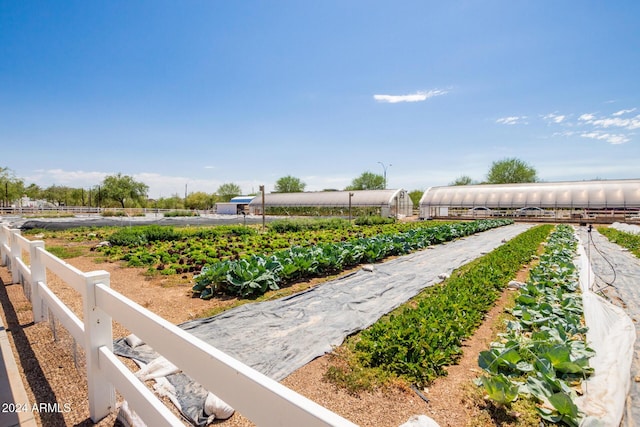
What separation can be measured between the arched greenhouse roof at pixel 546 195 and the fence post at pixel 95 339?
145 feet

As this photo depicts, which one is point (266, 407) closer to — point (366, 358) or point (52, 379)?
point (366, 358)

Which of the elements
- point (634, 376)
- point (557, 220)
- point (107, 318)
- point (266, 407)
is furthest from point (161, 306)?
point (557, 220)

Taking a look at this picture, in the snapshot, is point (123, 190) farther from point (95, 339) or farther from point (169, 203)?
Result: point (95, 339)

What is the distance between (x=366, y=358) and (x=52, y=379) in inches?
131

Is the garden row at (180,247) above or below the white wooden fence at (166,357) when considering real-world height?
below

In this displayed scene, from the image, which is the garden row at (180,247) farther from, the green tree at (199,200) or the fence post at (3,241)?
the green tree at (199,200)

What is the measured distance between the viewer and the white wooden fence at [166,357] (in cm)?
105

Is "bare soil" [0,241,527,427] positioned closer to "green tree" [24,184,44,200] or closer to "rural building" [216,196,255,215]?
"rural building" [216,196,255,215]

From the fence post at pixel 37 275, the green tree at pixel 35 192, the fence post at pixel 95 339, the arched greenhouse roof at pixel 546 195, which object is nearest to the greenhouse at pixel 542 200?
the arched greenhouse roof at pixel 546 195

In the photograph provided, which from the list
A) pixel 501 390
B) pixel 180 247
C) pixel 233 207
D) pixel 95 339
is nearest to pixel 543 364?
pixel 501 390

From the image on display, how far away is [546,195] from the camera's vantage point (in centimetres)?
3734

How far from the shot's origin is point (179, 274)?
26.2ft

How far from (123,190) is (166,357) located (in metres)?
70.4

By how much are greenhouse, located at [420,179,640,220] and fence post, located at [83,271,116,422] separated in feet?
143
